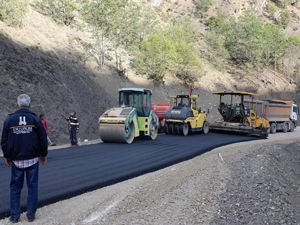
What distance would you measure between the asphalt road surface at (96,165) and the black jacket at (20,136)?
1.28 metres

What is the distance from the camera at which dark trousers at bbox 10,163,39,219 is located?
20.0ft

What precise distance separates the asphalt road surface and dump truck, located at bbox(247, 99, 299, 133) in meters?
9.37

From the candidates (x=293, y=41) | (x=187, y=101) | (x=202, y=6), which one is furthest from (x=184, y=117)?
(x=293, y=41)

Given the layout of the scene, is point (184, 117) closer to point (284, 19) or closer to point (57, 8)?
point (57, 8)

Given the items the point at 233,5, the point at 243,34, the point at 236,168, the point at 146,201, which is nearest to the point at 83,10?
the point at 236,168

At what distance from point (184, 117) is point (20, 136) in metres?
15.4

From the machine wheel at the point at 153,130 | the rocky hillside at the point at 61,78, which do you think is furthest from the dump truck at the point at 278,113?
the rocky hillside at the point at 61,78

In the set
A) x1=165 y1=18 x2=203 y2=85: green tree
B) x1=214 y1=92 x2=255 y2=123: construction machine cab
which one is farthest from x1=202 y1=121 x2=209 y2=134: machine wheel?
x1=165 y1=18 x2=203 y2=85: green tree

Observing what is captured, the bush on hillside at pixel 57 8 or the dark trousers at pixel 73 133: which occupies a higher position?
the bush on hillside at pixel 57 8

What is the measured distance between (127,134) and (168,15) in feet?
136

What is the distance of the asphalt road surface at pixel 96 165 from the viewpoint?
8.16 meters

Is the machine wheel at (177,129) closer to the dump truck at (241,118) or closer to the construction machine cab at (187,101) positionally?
the construction machine cab at (187,101)

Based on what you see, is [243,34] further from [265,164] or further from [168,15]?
[265,164]

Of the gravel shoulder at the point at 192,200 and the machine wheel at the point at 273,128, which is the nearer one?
the gravel shoulder at the point at 192,200
